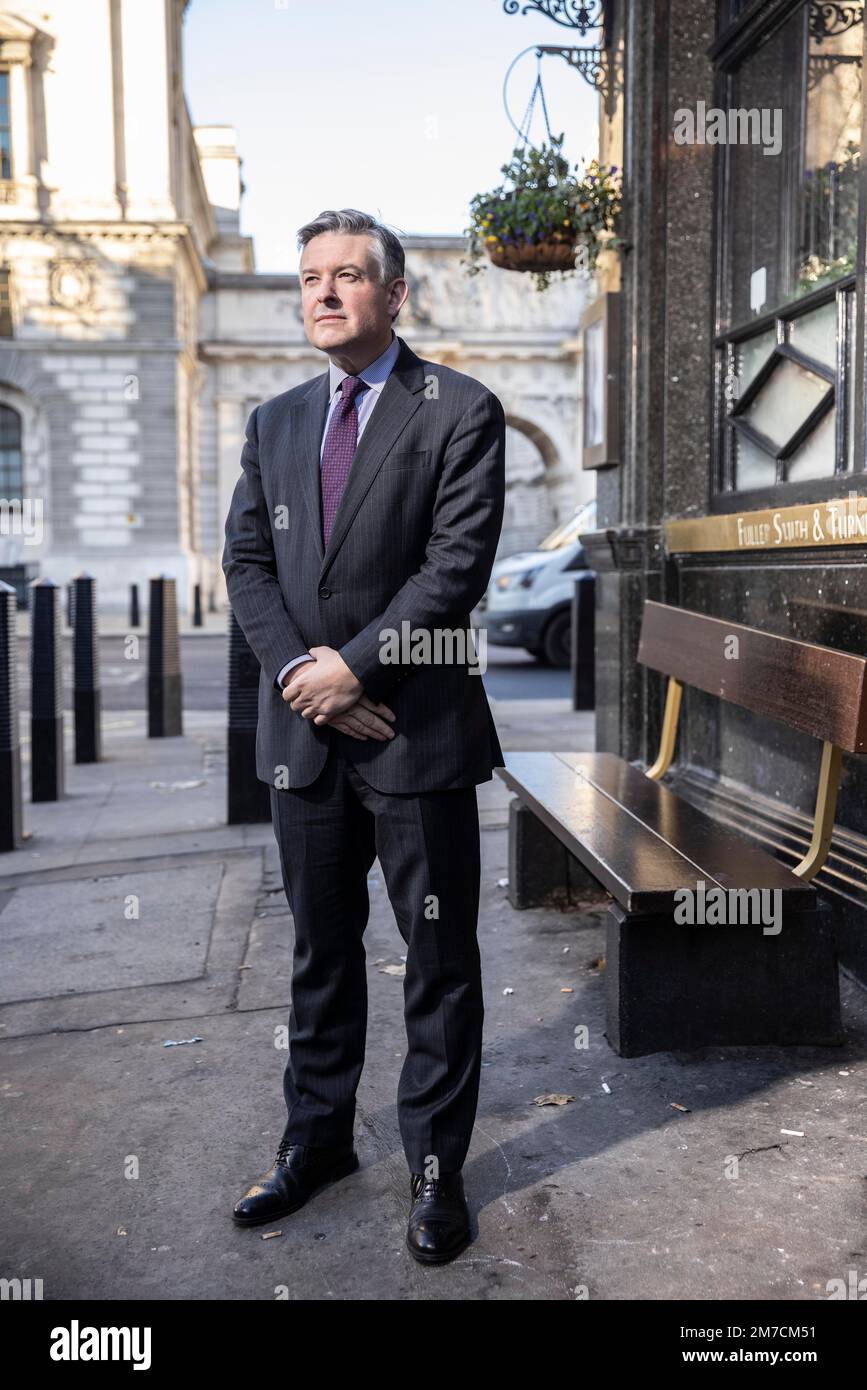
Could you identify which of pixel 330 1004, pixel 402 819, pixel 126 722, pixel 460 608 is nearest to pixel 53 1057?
pixel 330 1004

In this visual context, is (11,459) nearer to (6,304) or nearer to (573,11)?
(6,304)

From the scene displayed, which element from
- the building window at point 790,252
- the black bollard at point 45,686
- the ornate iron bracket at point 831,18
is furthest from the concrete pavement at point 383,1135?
the ornate iron bracket at point 831,18

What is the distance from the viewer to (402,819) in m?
2.66

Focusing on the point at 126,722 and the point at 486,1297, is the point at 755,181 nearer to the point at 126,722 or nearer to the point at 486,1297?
the point at 486,1297

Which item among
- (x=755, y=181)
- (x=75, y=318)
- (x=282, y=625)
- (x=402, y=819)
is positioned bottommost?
(x=402, y=819)

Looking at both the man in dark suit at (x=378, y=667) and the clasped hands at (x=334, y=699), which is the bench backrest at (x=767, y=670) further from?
the clasped hands at (x=334, y=699)

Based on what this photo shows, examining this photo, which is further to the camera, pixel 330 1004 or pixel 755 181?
pixel 755 181

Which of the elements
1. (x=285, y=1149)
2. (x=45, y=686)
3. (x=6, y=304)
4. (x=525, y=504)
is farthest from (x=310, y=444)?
(x=525, y=504)

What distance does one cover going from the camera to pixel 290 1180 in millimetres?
Answer: 2754

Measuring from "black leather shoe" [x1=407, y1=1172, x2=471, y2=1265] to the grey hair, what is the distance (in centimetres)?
186

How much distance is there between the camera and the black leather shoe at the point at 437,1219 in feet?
8.22

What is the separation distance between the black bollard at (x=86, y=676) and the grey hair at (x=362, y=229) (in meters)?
6.42
